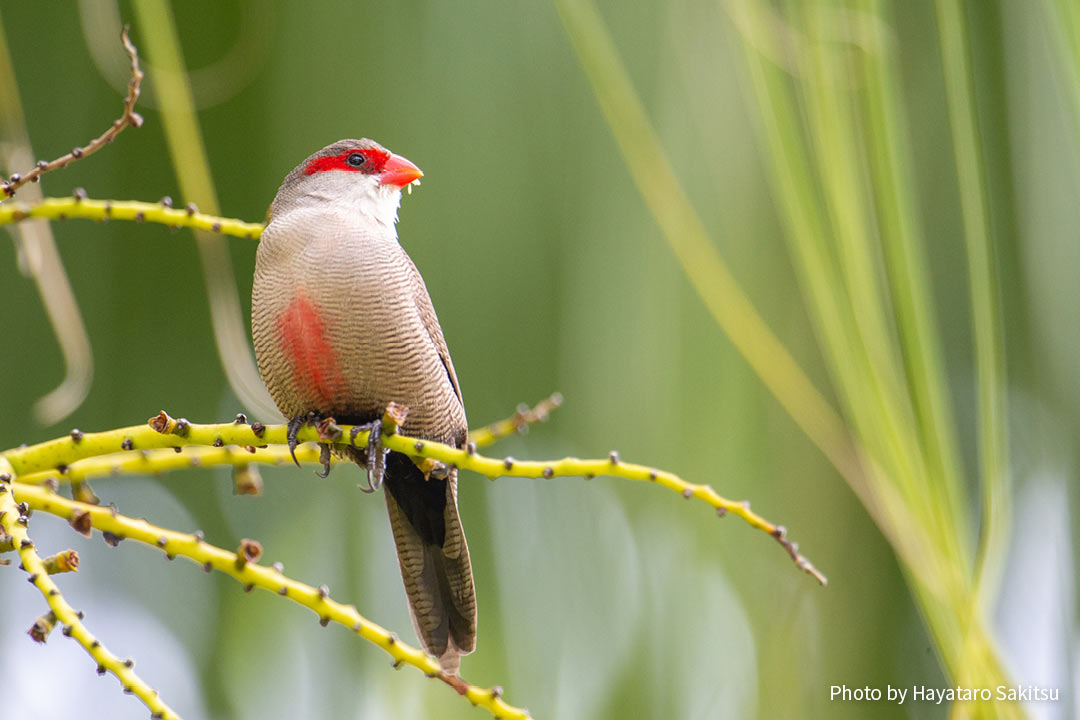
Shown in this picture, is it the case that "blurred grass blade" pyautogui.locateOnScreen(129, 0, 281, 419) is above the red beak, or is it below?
below

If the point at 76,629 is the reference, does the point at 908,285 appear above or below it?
above

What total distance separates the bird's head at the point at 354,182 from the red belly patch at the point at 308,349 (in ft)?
1.00

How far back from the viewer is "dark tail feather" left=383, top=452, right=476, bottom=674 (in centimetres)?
233

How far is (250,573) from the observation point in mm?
1385

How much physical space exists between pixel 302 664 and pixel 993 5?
1541mm

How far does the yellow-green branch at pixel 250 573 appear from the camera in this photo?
137 cm

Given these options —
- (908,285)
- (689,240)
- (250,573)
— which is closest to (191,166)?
(250,573)

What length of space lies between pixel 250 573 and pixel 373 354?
112 cm

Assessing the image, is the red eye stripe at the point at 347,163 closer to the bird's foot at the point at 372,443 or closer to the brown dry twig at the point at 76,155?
the bird's foot at the point at 372,443

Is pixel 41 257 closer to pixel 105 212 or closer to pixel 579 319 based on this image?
Result: pixel 105 212

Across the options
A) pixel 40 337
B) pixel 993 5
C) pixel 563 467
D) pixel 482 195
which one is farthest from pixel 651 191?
pixel 40 337

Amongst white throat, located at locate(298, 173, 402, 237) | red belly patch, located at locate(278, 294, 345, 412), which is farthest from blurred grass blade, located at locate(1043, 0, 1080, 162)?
white throat, located at locate(298, 173, 402, 237)

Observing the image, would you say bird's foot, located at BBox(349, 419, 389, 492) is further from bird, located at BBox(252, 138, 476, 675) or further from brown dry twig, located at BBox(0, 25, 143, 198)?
brown dry twig, located at BBox(0, 25, 143, 198)

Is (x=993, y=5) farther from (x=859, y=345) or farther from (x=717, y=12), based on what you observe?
(x=859, y=345)
